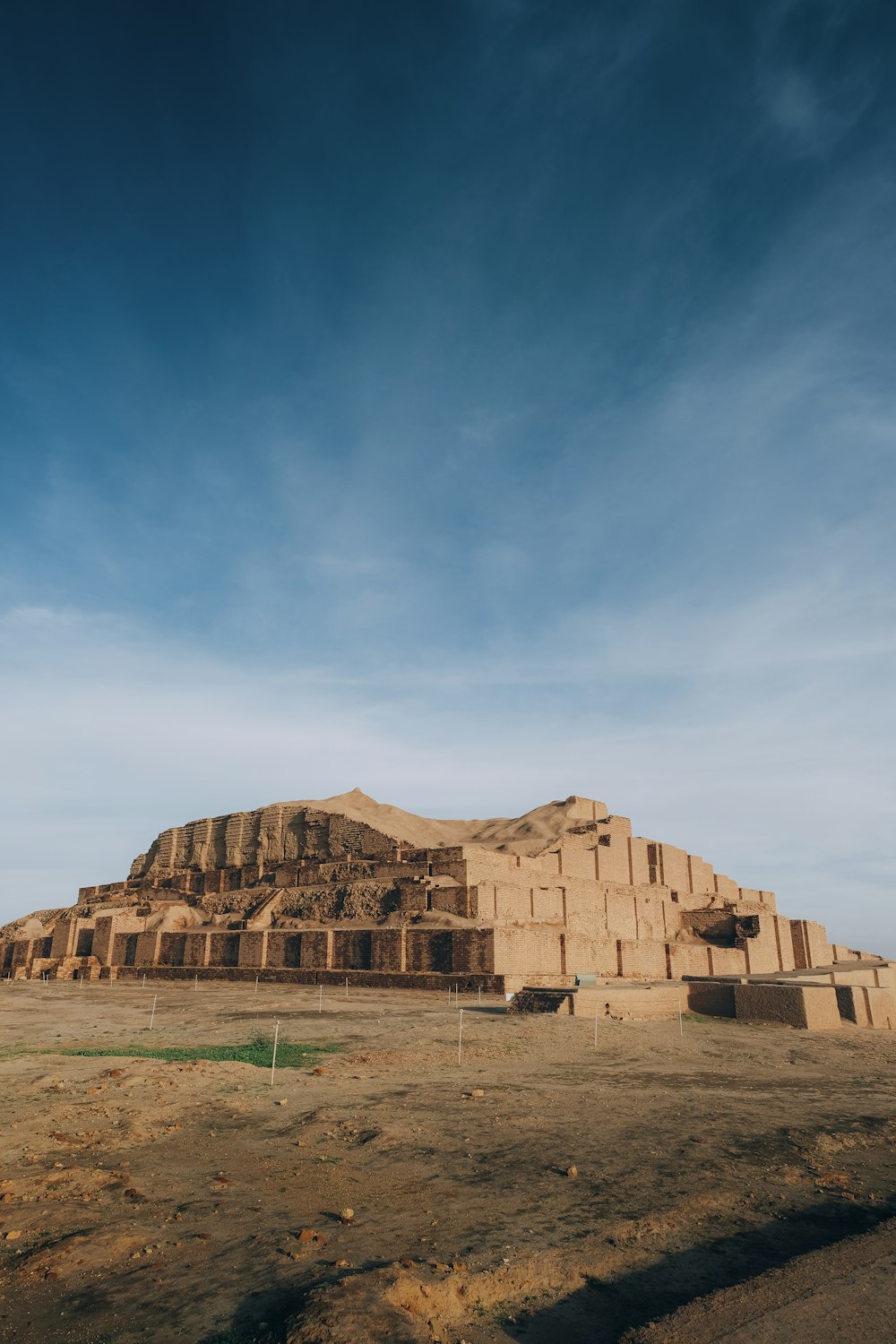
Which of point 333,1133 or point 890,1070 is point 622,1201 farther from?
point 890,1070

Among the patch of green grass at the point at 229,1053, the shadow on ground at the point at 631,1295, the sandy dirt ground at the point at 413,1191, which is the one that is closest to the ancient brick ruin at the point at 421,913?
the patch of green grass at the point at 229,1053

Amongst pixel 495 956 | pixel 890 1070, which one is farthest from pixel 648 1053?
pixel 495 956

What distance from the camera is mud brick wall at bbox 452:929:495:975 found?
24.2 m

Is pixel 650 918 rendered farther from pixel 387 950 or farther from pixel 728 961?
pixel 387 950

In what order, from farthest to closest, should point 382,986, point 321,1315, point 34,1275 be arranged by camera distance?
point 382,986 < point 34,1275 < point 321,1315

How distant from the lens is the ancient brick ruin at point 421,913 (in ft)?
87.6

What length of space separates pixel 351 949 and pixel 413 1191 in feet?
75.5

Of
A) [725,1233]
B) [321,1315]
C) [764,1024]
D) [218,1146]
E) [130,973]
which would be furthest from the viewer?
[130,973]

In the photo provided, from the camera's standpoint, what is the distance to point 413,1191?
598cm

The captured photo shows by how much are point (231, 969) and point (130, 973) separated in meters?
6.90

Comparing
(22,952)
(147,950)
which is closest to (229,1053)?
(147,950)

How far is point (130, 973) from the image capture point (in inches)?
1372

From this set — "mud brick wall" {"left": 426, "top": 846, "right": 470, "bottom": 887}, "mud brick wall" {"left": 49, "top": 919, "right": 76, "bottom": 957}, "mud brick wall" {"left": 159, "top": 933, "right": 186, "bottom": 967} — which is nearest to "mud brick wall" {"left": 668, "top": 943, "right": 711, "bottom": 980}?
"mud brick wall" {"left": 426, "top": 846, "right": 470, "bottom": 887}

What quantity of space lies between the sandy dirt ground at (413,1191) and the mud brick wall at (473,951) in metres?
11.7
